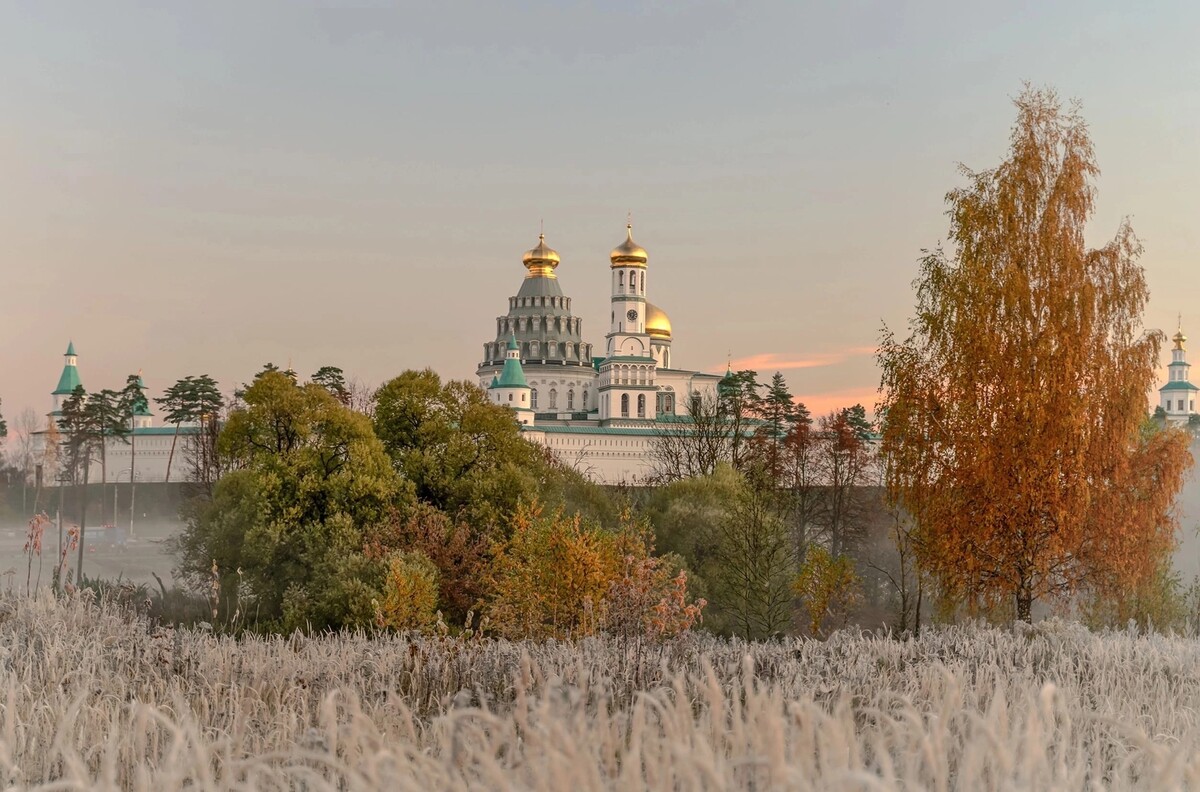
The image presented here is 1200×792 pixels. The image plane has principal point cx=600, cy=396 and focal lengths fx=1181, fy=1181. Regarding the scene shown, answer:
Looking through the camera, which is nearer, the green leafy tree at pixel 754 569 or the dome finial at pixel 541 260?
the green leafy tree at pixel 754 569

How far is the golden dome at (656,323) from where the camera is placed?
11706 cm

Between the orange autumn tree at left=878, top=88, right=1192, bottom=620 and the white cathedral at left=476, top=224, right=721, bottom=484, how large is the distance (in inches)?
2584

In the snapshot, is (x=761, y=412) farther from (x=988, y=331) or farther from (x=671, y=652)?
(x=671, y=652)

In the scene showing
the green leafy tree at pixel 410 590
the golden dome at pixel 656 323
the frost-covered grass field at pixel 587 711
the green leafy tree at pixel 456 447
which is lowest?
the green leafy tree at pixel 410 590

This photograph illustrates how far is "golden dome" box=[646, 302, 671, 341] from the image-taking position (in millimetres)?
117062

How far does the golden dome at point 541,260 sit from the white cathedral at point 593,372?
0.11 meters

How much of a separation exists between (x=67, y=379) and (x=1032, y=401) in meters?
88.5

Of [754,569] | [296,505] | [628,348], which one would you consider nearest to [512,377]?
[628,348]

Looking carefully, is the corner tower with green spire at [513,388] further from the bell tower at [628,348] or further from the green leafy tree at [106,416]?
the green leafy tree at [106,416]

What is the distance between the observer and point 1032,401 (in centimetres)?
1955

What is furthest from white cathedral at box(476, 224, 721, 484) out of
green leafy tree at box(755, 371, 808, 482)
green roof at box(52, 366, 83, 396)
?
green roof at box(52, 366, 83, 396)

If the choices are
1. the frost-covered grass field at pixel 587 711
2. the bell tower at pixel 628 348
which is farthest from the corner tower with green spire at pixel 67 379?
the frost-covered grass field at pixel 587 711

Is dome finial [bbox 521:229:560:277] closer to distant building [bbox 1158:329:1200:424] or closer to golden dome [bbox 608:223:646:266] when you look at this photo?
golden dome [bbox 608:223:646:266]

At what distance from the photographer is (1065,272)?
2053 centimetres
